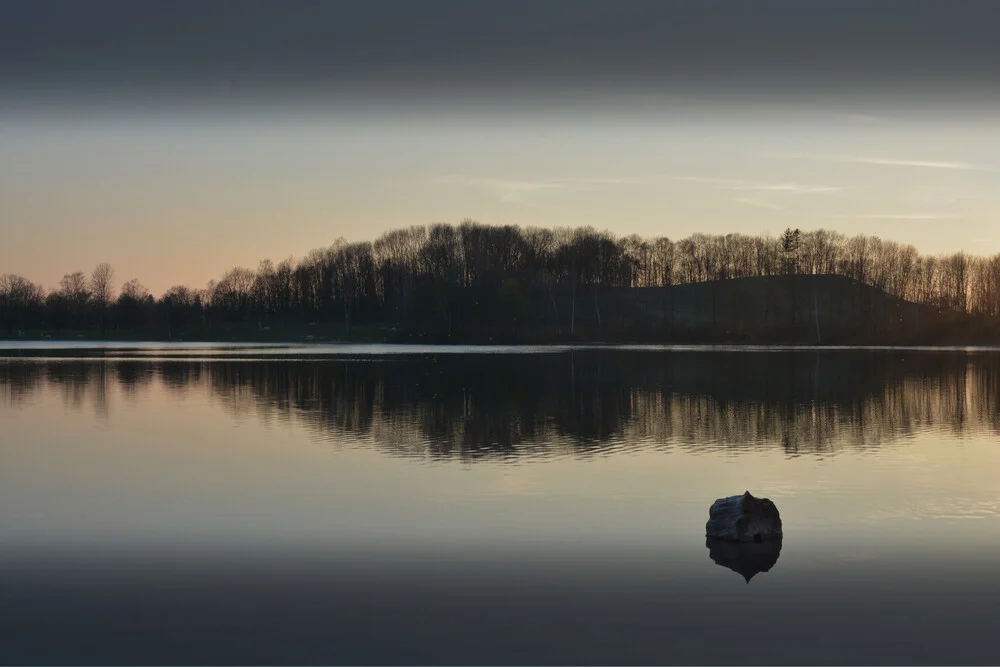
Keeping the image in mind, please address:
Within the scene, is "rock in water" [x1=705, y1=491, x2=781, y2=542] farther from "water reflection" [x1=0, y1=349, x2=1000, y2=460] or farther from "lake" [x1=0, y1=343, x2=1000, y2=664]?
"water reflection" [x1=0, y1=349, x2=1000, y2=460]

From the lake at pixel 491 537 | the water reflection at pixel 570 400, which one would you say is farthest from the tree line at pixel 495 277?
the lake at pixel 491 537

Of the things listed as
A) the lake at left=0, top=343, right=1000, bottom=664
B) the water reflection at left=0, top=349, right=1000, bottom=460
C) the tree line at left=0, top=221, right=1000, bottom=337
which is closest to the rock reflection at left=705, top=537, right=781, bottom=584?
the lake at left=0, top=343, right=1000, bottom=664

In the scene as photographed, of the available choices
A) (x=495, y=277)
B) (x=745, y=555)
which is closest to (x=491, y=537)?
(x=745, y=555)

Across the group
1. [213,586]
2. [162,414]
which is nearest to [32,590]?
[213,586]

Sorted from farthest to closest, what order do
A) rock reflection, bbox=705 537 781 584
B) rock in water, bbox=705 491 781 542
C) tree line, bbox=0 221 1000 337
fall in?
tree line, bbox=0 221 1000 337
rock in water, bbox=705 491 781 542
rock reflection, bbox=705 537 781 584

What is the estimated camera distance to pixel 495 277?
144 m

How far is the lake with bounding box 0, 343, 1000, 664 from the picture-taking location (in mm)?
11031

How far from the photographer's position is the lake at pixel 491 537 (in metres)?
11.0

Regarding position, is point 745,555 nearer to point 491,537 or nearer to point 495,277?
point 491,537

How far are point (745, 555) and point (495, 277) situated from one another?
131 m

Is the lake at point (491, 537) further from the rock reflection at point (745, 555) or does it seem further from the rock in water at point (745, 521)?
the rock in water at point (745, 521)

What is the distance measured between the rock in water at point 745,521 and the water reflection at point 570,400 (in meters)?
9.03

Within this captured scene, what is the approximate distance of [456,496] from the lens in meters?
18.9

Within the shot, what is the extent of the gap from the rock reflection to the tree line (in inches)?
4523
